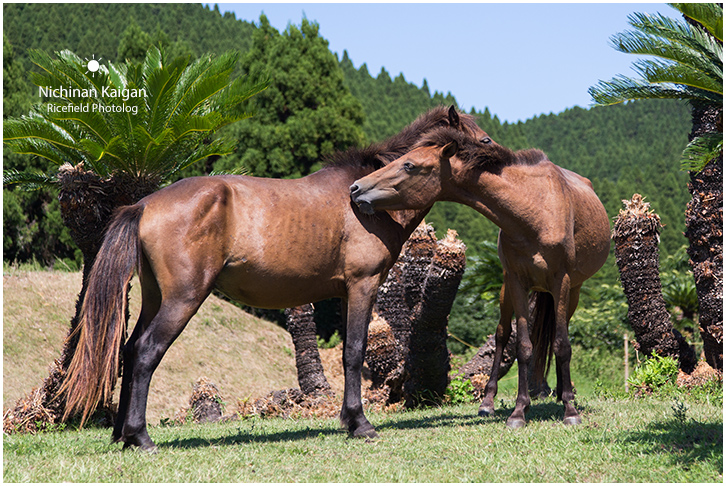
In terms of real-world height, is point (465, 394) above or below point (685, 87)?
below

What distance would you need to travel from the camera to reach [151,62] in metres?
11.5

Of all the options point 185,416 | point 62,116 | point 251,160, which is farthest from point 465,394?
point 251,160

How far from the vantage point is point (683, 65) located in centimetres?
651

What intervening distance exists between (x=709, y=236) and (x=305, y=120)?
17257 mm

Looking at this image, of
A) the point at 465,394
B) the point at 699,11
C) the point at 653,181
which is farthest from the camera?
the point at 653,181

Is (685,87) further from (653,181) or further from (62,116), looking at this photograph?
(653,181)

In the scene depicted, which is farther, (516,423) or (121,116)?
(121,116)

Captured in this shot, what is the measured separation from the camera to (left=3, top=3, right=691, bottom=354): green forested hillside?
82.1 ft

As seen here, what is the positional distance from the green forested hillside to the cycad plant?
2303mm

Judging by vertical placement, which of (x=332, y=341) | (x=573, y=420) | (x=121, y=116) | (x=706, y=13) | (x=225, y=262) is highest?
(x=121, y=116)

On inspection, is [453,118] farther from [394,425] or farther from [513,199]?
[394,425]

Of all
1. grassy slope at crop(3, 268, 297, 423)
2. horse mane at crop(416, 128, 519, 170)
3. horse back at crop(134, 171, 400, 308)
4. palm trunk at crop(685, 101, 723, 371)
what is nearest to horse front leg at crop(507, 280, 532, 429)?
horse mane at crop(416, 128, 519, 170)

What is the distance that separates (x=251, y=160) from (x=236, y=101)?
1382cm

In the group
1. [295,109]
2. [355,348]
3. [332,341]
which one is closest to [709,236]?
[355,348]
